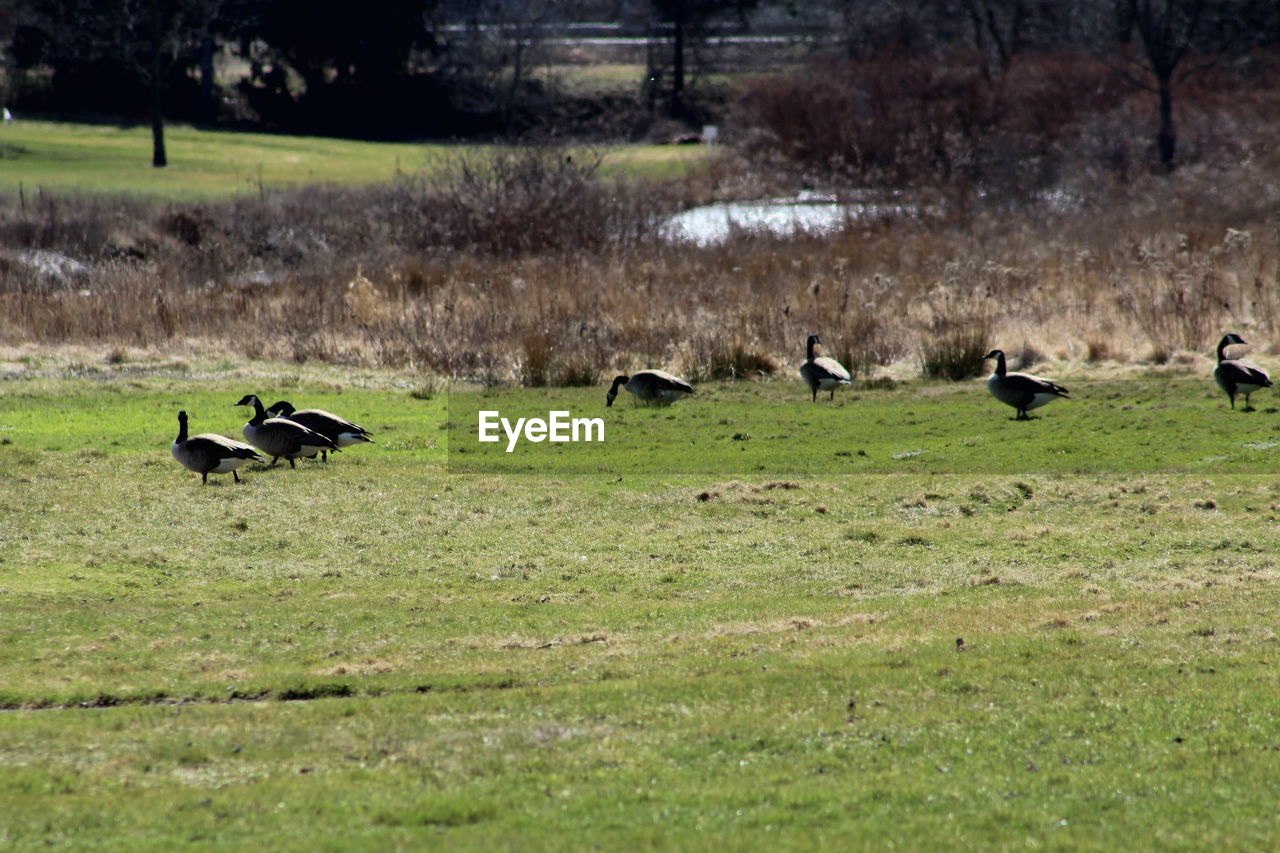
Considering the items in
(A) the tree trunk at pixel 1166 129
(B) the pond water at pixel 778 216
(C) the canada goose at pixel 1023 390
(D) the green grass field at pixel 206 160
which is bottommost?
(C) the canada goose at pixel 1023 390

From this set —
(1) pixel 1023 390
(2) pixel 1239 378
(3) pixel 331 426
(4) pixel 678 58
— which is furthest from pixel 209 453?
(4) pixel 678 58

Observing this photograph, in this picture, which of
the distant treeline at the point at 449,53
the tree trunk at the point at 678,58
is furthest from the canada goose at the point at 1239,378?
the tree trunk at the point at 678,58

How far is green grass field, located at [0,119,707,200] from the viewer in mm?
67812

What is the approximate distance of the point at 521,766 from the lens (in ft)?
28.8

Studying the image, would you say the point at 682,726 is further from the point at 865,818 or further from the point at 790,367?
the point at 790,367

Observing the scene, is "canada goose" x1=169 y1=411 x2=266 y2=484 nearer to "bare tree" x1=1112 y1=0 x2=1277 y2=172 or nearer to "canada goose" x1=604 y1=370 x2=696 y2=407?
"canada goose" x1=604 y1=370 x2=696 y2=407

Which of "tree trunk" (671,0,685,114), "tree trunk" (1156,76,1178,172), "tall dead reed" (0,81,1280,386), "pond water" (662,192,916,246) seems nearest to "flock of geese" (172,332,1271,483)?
"tall dead reed" (0,81,1280,386)

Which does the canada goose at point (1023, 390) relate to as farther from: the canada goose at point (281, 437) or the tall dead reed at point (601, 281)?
the canada goose at point (281, 437)

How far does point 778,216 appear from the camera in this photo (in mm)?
63031

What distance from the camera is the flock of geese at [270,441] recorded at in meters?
19.3

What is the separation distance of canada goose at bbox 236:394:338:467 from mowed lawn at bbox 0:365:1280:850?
39 cm

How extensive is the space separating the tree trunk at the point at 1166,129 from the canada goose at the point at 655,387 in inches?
2117

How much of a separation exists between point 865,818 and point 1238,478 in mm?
13999

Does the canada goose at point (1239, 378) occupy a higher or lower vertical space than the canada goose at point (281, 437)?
higher
